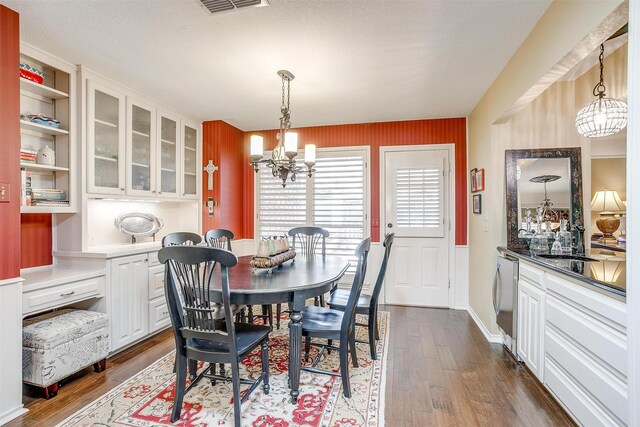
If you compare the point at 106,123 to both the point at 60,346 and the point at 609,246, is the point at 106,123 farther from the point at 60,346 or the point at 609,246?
the point at 609,246

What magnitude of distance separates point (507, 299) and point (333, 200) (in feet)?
8.32

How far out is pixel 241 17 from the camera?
2070mm

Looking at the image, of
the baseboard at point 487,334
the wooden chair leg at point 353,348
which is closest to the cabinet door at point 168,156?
the wooden chair leg at point 353,348

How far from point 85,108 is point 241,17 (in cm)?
177

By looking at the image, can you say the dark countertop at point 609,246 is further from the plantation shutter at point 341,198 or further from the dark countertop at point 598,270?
the plantation shutter at point 341,198

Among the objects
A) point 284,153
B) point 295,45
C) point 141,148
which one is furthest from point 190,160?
point 295,45

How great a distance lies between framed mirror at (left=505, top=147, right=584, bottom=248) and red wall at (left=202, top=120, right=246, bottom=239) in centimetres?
344

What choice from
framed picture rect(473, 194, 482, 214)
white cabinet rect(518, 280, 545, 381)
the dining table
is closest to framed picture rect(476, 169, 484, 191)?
framed picture rect(473, 194, 482, 214)

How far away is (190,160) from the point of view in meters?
4.22

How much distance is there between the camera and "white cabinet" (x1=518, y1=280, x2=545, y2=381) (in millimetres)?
Answer: 2195

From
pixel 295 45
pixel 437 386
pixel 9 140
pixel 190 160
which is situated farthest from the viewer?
pixel 190 160

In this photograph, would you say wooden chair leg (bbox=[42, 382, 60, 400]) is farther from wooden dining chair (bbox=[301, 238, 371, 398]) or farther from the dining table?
wooden dining chair (bbox=[301, 238, 371, 398])

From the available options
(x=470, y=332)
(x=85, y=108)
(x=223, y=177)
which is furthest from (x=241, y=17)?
(x=470, y=332)

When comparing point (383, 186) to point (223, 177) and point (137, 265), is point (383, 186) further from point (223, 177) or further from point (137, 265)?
point (137, 265)
